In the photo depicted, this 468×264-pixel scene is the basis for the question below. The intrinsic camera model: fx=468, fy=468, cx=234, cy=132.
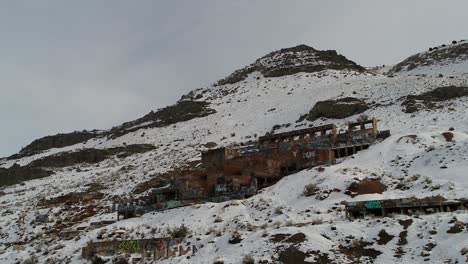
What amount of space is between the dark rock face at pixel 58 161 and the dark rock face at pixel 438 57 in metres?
66.4

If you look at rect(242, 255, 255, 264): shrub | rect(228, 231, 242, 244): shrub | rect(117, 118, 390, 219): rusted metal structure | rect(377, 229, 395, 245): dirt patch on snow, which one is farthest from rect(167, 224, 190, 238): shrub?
rect(377, 229, 395, 245): dirt patch on snow

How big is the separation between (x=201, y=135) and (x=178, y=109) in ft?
71.7

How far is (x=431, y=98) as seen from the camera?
219 feet

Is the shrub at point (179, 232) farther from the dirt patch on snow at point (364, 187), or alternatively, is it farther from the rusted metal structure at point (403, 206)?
the dirt patch on snow at point (364, 187)

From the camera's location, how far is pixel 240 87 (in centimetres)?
10712

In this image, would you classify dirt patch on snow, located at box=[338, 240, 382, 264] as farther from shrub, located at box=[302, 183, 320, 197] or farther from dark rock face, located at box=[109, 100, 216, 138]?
dark rock face, located at box=[109, 100, 216, 138]

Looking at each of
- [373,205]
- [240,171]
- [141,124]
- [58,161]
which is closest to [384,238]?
[373,205]

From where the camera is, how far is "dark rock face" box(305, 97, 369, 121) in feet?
228

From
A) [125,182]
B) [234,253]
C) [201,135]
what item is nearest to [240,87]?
[201,135]

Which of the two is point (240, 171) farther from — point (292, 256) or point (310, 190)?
point (292, 256)

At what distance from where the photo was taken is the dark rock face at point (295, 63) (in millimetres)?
→ 107812

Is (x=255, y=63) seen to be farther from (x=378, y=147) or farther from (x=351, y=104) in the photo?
(x=378, y=147)

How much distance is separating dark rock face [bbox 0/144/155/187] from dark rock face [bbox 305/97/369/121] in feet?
89.4

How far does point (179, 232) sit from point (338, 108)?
45217mm
